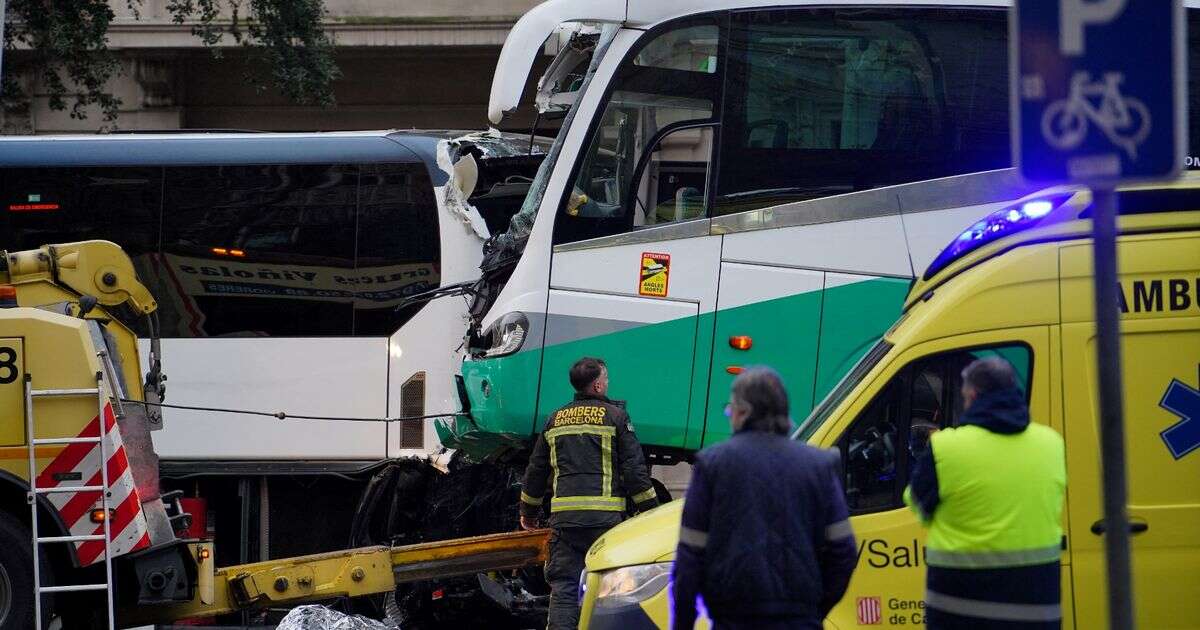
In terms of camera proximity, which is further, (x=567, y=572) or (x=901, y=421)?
(x=567, y=572)

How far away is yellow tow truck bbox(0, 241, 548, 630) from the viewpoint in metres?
7.95

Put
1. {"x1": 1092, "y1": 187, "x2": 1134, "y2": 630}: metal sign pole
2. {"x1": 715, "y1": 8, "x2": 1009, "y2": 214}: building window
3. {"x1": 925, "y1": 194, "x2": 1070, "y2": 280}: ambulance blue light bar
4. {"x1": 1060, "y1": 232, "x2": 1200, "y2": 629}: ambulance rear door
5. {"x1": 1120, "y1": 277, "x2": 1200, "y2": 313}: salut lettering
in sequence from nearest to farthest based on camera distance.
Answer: {"x1": 1092, "y1": 187, "x2": 1134, "y2": 630}: metal sign pole → {"x1": 1060, "y1": 232, "x2": 1200, "y2": 629}: ambulance rear door → {"x1": 1120, "y1": 277, "x2": 1200, "y2": 313}: salut lettering → {"x1": 925, "y1": 194, "x2": 1070, "y2": 280}: ambulance blue light bar → {"x1": 715, "y1": 8, "x2": 1009, "y2": 214}: building window

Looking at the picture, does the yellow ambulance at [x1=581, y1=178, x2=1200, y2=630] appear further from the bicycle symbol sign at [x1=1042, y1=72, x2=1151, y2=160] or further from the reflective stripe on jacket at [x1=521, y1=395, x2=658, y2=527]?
the bicycle symbol sign at [x1=1042, y1=72, x2=1151, y2=160]

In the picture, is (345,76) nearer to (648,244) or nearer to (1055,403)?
(648,244)

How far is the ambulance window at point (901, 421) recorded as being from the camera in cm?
576

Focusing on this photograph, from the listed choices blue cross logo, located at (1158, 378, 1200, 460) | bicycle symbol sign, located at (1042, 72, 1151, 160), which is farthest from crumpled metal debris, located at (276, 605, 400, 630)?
bicycle symbol sign, located at (1042, 72, 1151, 160)

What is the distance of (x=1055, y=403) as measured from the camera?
5711 mm

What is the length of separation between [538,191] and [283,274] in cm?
350

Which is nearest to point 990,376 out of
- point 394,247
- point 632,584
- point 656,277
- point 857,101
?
point 632,584

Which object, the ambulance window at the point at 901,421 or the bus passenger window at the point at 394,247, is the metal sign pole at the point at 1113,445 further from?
the bus passenger window at the point at 394,247

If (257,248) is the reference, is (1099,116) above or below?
below

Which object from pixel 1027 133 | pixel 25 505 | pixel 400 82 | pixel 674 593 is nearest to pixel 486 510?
pixel 25 505

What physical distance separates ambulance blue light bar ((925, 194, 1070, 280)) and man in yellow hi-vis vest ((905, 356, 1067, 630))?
112 cm

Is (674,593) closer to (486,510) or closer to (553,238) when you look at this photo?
(553,238)
